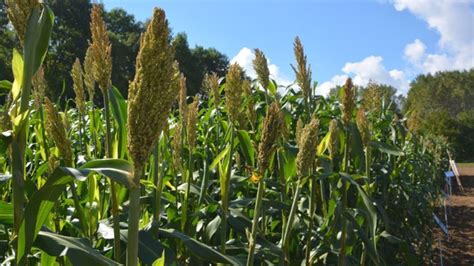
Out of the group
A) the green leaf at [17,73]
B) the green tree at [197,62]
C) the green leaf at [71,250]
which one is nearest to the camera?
the green leaf at [71,250]

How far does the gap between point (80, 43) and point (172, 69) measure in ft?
83.2

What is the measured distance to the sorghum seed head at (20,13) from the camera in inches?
37.9

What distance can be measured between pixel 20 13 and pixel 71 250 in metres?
0.49

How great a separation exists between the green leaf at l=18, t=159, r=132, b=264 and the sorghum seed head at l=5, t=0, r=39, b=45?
30 centimetres

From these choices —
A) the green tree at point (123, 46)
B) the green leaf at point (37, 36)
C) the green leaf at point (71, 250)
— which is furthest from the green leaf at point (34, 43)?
the green tree at point (123, 46)

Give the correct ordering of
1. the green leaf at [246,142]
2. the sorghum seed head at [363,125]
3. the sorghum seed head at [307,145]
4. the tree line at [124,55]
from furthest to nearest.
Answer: the tree line at [124,55] → the sorghum seed head at [363,125] → the green leaf at [246,142] → the sorghum seed head at [307,145]

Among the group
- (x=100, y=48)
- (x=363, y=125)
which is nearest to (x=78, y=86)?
(x=100, y=48)

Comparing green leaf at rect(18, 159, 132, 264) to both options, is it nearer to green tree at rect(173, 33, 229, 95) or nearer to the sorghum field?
the sorghum field

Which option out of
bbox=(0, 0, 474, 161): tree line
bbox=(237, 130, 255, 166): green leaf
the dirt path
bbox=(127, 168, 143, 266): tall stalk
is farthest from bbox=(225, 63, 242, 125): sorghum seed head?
bbox=(0, 0, 474, 161): tree line

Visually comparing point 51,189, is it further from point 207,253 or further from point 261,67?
point 261,67

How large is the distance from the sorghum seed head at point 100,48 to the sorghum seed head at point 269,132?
16.8 inches

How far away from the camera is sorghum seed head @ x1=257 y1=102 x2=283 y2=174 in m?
1.23

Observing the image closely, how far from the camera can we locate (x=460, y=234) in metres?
8.38

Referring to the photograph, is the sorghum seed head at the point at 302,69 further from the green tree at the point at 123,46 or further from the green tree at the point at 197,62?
the green tree at the point at 197,62
